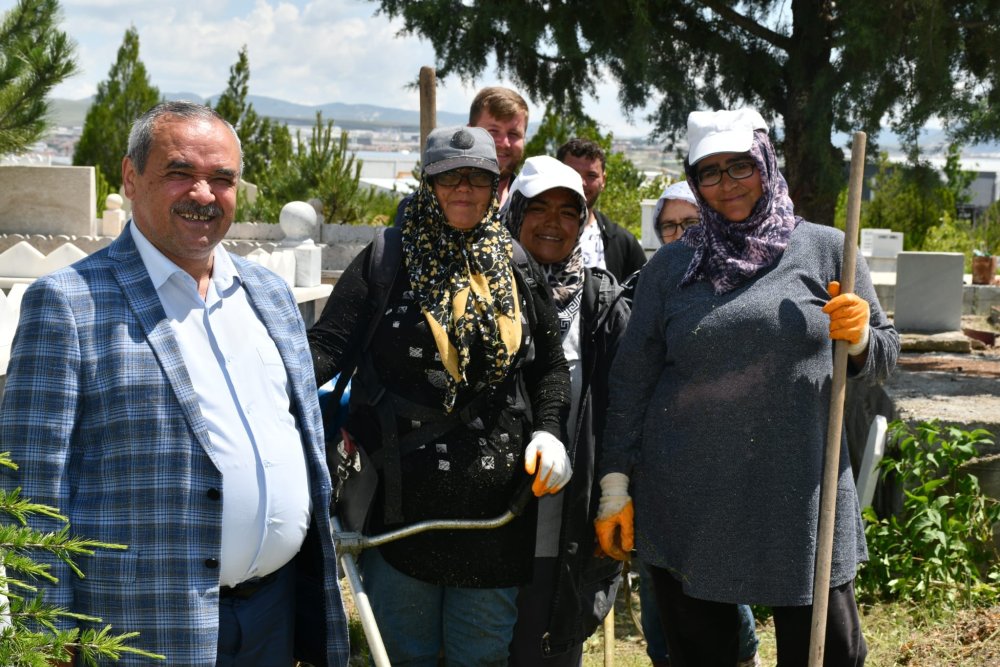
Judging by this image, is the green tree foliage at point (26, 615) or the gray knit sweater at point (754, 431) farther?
the gray knit sweater at point (754, 431)

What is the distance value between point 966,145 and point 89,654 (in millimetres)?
6957

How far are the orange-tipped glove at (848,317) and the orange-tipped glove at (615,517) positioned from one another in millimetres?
659

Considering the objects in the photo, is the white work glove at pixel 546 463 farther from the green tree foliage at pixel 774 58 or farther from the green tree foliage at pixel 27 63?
the green tree foliage at pixel 27 63

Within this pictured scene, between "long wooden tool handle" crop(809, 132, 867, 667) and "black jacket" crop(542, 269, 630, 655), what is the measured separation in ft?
2.04

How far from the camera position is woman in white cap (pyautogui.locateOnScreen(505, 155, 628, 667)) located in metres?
2.84

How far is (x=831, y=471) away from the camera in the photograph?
2518 mm

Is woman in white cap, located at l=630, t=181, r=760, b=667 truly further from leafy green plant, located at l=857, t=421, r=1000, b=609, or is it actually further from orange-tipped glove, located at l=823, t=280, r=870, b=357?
leafy green plant, located at l=857, t=421, r=1000, b=609

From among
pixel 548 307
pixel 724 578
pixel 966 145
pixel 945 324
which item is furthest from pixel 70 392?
pixel 945 324

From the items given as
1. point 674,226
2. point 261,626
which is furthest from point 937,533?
point 261,626

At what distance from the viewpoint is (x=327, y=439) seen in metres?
2.80

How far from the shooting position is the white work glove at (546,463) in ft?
8.61

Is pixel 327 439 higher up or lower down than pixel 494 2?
lower down

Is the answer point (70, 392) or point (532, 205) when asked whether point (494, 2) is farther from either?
point (70, 392)

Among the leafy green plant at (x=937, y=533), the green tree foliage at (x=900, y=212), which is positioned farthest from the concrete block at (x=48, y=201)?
the green tree foliage at (x=900, y=212)
